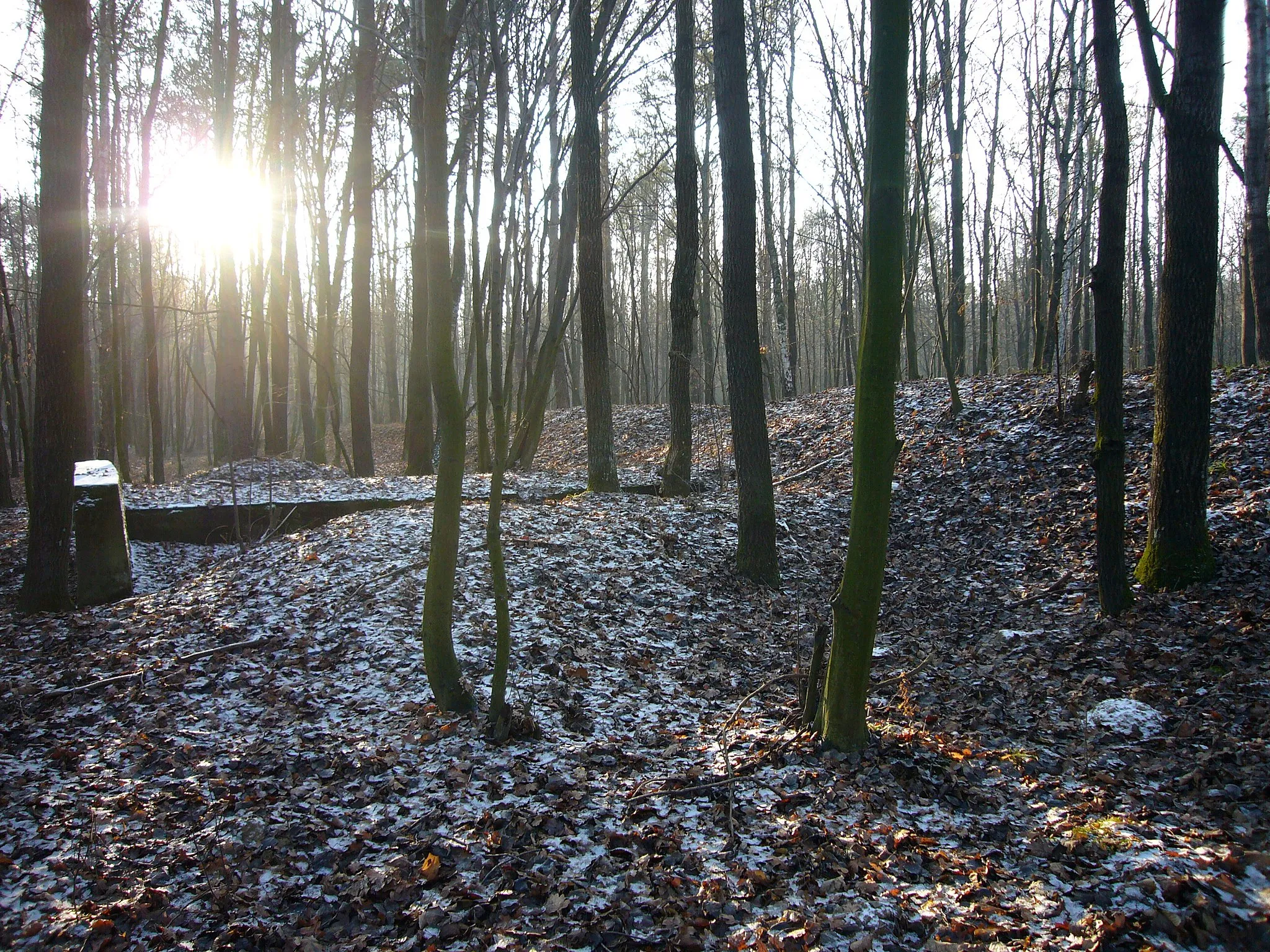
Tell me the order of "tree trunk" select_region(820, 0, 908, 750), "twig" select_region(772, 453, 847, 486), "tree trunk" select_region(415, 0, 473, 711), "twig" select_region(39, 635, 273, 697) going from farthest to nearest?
"twig" select_region(772, 453, 847, 486) → "twig" select_region(39, 635, 273, 697) → "tree trunk" select_region(415, 0, 473, 711) → "tree trunk" select_region(820, 0, 908, 750)

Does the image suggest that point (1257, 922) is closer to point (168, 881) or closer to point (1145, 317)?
point (168, 881)

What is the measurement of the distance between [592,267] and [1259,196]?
8.36 metres

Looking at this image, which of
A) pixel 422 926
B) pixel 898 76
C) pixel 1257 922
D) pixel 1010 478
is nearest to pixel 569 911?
pixel 422 926

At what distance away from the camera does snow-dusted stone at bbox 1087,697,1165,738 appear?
13.0 feet

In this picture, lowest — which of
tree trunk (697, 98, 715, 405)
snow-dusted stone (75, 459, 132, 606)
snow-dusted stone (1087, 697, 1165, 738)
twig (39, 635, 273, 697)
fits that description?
snow-dusted stone (1087, 697, 1165, 738)

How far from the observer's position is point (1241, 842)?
284 centimetres

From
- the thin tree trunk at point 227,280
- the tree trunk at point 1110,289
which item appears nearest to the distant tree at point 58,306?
the tree trunk at point 1110,289

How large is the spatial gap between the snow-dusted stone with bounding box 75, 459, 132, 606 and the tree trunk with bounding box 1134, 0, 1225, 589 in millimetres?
9009

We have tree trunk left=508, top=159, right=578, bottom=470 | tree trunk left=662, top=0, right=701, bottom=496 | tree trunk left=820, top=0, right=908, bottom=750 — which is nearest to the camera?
tree trunk left=820, top=0, right=908, bottom=750

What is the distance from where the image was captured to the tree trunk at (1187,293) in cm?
527

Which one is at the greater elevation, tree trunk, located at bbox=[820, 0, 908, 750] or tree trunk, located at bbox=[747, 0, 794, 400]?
tree trunk, located at bbox=[747, 0, 794, 400]

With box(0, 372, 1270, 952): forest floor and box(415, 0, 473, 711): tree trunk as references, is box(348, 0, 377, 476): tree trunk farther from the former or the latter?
box(415, 0, 473, 711): tree trunk

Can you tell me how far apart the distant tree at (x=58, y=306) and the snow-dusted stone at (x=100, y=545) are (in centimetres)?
33

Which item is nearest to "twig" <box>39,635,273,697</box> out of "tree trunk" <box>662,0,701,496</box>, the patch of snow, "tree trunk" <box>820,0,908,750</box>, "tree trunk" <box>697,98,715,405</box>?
the patch of snow
